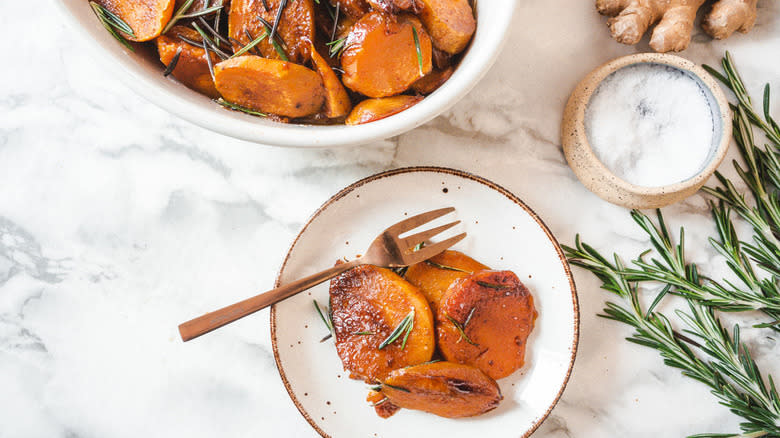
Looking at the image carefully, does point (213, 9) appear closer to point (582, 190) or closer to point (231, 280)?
point (231, 280)

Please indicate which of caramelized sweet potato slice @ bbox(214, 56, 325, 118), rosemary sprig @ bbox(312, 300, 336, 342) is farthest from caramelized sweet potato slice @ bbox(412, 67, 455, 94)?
rosemary sprig @ bbox(312, 300, 336, 342)

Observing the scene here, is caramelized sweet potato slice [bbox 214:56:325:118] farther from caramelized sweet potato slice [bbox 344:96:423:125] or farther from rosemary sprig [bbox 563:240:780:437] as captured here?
rosemary sprig [bbox 563:240:780:437]

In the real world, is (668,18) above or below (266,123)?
above

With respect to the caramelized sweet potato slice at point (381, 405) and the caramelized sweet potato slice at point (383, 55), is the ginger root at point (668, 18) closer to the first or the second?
the caramelized sweet potato slice at point (383, 55)

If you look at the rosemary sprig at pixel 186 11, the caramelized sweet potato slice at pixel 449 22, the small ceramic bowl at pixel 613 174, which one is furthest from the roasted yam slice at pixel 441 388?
the rosemary sprig at pixel 186 11

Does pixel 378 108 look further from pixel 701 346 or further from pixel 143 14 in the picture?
pixel 701 346

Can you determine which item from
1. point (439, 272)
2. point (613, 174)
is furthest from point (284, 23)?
point (613, 174)
